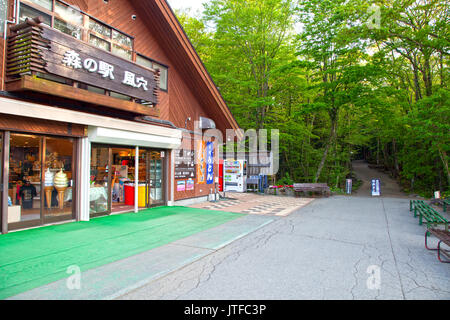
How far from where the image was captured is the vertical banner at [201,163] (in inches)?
497

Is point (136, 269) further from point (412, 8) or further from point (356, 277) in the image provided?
point (412, 8)

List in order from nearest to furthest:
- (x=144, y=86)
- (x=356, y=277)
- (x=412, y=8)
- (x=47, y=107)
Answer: (x=356, y=277) < (x=47, y=107) < (x=144, y=86) < (x=412, y=8)

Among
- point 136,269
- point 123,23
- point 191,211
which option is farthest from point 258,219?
point 123,23

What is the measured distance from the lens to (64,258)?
15.9 feet

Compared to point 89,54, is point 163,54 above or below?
above

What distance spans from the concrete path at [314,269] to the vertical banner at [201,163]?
228 inches

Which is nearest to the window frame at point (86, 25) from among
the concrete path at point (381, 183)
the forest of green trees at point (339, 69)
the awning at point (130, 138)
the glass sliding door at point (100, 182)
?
the awning at point (130, 138)

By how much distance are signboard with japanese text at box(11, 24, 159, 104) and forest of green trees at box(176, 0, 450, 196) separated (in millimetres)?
10352

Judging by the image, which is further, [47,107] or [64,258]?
[47,107]

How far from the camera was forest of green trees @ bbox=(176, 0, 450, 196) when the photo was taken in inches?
593

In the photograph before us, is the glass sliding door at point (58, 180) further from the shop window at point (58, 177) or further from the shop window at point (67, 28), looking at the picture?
the shop window at point (67, 28)

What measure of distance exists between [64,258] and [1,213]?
250 centimetres

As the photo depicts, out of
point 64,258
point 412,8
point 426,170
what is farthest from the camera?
point 426,170

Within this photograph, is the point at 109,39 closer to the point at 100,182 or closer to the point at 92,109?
the point at 92,109
